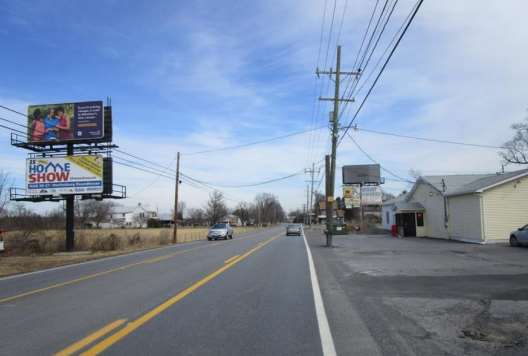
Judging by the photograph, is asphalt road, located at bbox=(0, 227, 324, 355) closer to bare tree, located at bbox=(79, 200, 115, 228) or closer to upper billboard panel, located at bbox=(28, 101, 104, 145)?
upper billboard panel, located at bbox=(28, 101, 104, 145)

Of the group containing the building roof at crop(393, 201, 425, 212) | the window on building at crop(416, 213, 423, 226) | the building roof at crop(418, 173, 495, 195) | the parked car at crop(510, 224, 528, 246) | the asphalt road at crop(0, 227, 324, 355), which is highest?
the building roof at crop(418, 173, 495, 195)

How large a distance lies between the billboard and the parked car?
58.5 meters

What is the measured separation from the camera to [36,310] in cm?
876

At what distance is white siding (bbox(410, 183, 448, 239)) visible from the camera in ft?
119

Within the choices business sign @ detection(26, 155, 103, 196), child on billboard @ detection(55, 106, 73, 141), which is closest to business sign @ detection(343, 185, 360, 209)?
business sign @ detection(26, 155, 103, 196)

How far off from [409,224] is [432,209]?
432 cm

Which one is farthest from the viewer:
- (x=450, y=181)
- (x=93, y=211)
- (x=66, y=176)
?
(x=93, y=211)

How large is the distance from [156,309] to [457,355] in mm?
5136

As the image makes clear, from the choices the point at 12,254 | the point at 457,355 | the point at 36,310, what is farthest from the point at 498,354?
the point at 12,254

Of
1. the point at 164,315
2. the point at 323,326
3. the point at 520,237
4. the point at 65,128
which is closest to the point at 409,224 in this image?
the point at 520,237

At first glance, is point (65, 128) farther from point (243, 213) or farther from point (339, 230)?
point (243, 213)

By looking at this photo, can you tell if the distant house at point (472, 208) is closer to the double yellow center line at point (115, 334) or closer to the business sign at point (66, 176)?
the double yellow center line at point (115, 334)

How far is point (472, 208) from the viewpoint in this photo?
97.7ft

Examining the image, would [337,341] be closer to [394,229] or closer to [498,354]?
[498,354]
